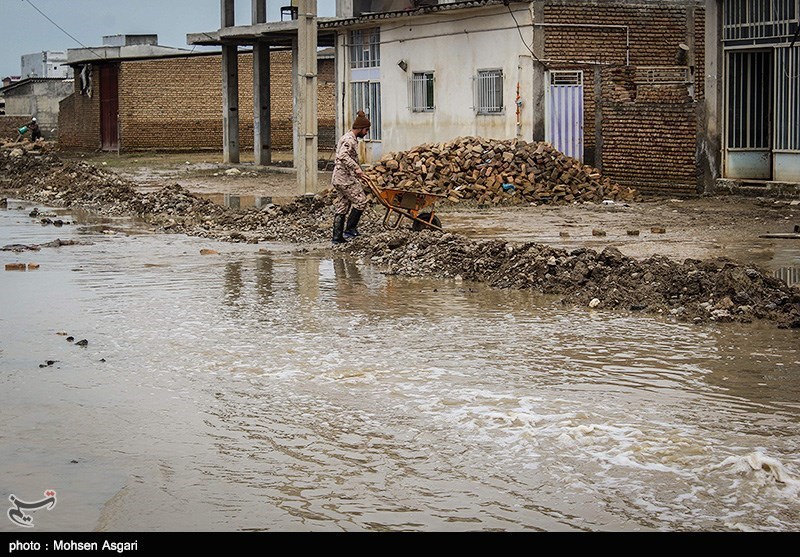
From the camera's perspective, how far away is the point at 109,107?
45.7 metres

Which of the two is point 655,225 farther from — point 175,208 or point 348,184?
point 175,208

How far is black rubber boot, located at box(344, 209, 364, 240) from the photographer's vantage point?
16642mm

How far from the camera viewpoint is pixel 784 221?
18.0 m

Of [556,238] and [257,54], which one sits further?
[257,54]

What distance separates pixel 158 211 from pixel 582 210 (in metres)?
7.88

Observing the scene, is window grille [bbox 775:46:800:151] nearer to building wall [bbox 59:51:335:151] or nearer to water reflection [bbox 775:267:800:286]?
water reflection [bbox 775:267:800:286]

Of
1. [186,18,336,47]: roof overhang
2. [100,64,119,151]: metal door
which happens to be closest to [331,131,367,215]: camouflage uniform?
[186,18,336,47]: roof overhang

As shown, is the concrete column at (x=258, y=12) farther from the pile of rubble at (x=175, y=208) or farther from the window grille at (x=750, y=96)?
the window grille at (x=750, y=96)

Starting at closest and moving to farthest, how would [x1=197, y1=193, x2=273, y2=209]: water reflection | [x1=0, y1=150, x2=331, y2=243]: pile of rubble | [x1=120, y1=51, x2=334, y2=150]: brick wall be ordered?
[x1=0, y1=150, x2=331, y2=243]: pile of rubble, [x1=197, y1=193, x2=273, y2=209]: water reflection, [x1=120, y1=51, x2=334, y2=150]: brick wall

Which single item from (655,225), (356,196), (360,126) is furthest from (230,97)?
(360,126)

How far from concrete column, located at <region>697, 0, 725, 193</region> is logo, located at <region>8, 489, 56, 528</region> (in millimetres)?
17764

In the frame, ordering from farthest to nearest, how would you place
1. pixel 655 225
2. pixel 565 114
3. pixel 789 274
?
pixel 565 114, pixel 655 225, pixel 789 274

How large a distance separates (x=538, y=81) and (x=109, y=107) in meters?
25.0

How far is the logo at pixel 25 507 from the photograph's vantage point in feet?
18.4
